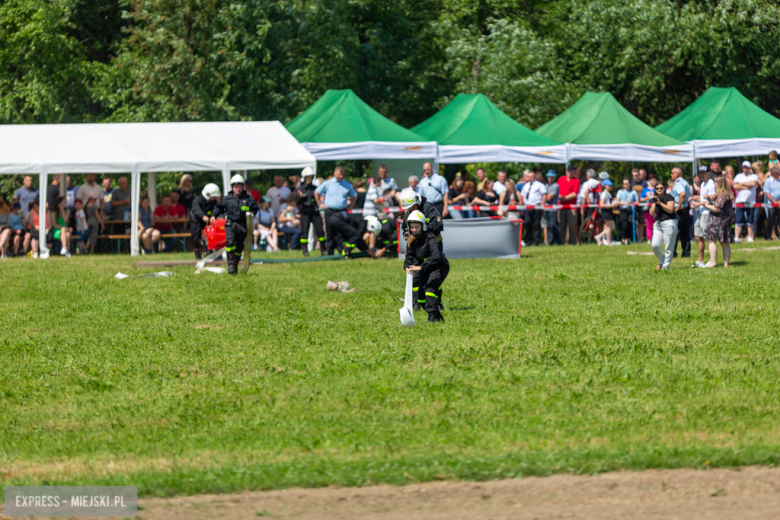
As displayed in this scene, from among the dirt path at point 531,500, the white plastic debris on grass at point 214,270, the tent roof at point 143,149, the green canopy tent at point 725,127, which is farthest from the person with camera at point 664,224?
the dirt path at point 531,500

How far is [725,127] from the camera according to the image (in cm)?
2773

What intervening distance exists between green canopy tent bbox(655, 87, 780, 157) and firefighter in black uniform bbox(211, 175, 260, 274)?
46.3 ft

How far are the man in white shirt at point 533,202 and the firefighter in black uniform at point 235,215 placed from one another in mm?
9094

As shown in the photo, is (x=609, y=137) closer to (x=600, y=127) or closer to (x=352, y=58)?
(x=600, y=127)

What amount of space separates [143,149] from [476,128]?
834 cm

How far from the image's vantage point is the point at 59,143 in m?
23.7

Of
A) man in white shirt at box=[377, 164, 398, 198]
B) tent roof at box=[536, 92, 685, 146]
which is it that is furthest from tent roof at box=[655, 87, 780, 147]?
man in white shirt at box=[377, 164, 398, 198]

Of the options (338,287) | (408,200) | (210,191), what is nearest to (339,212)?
(210,191)

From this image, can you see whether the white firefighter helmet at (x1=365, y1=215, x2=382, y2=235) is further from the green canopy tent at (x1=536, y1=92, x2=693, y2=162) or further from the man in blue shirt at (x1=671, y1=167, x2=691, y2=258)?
the green canopy tent at (x1=536, y1=92, x2=693, y2=162)

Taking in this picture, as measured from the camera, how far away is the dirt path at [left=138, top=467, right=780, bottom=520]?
17.4 feet

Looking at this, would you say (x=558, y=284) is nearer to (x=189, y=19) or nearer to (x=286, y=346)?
(x=286, y=346)

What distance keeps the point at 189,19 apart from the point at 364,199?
1244 cm

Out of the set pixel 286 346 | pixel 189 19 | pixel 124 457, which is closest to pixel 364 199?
pixel 189 19

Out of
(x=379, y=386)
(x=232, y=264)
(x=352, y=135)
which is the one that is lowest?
(x=379, y=386)
